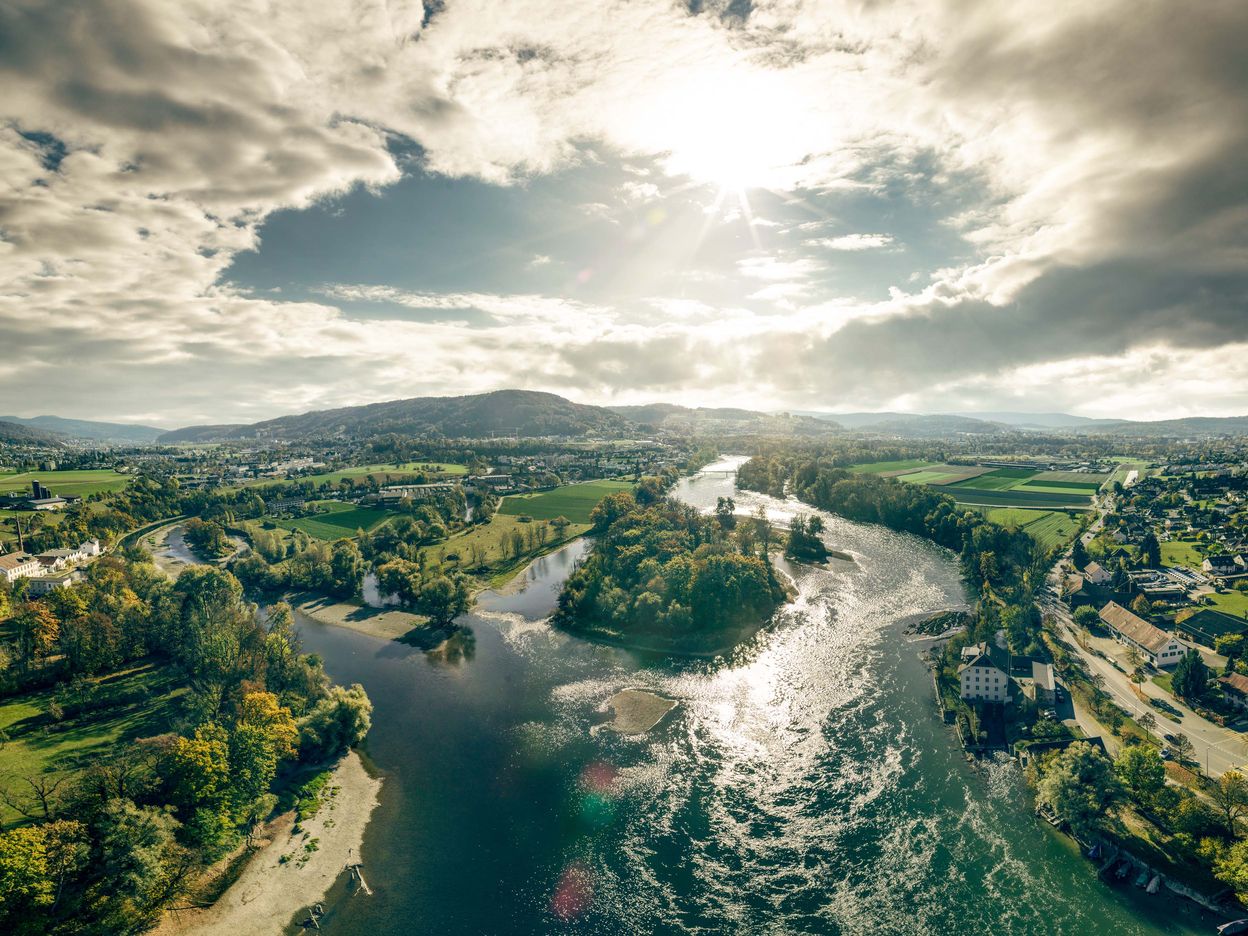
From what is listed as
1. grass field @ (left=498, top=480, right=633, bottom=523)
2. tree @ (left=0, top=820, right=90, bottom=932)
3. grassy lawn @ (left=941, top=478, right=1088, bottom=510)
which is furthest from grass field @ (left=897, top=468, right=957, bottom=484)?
tree @ (left=0, top=820, right=90, bottom=932)

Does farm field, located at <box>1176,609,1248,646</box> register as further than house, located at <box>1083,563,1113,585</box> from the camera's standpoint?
No

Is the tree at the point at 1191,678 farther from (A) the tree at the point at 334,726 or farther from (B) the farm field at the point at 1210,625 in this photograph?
(A) the tree at the point at 334,726

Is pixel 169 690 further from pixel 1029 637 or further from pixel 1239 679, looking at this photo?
pixel 1239 679

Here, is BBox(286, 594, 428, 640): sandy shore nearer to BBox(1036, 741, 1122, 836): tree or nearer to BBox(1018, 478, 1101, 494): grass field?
BBox(1036, 741, 1122, 836): tree

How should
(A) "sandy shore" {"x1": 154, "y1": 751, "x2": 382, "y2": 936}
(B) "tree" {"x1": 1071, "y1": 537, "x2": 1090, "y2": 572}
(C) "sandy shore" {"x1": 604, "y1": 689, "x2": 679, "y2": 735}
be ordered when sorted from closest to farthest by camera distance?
1. (A) "sandy shore" {"x1": 154, "y1": 751, "x2": 382, "y2": 936}
2. (C) "sandy shore" {"x1": 604, "y1": 689, "x2": 679, "y2": 735}
3. (B) "tree" {"x1": 1071, "y1": 537, "x2": 1090, "y2": 572}

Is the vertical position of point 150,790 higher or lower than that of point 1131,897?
higher

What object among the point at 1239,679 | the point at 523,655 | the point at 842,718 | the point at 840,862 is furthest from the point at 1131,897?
the point at 523,655
